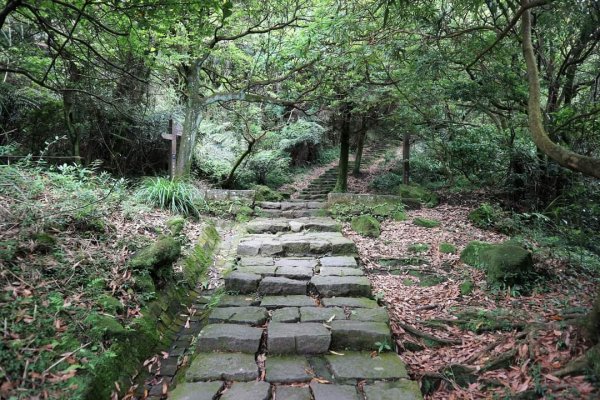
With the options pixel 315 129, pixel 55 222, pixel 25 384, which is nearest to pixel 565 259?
pixel 25 384

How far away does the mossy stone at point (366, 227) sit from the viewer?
22.5ft

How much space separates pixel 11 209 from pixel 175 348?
2.06 m

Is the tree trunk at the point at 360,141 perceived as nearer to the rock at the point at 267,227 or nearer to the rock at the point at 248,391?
the rock at the point at 267,227

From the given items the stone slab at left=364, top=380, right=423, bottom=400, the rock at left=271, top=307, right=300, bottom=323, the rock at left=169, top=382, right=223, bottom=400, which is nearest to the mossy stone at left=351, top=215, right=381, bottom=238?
the rock at left=271, top=307, right=300, bottom=323

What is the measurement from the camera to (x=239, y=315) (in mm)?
3561

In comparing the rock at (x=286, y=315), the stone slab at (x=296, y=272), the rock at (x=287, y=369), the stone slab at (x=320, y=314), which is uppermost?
the stone slab at (x=296, y=272)

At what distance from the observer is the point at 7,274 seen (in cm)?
289

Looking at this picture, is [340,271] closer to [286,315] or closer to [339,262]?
[339,262]

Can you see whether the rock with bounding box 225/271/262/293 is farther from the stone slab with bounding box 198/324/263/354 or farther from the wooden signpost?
the wooden signpost

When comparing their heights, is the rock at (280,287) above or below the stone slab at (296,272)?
below

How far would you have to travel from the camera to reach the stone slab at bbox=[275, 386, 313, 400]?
99.8 inches

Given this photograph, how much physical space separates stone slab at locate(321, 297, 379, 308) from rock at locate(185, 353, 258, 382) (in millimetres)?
1118

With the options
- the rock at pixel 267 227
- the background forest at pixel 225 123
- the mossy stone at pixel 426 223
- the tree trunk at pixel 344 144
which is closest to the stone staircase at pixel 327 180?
the tree trunk at pixel 344 144

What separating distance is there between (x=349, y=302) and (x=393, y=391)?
4.32ft
